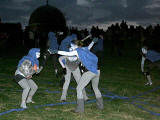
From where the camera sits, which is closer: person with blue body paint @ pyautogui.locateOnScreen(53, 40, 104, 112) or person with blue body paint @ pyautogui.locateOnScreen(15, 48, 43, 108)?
person with blue body paint @ pyautogui.locateOnScreen(53, 40, 104, 112)

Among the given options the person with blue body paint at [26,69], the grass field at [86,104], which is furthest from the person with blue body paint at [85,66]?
the person with blue body paint at [26,69]

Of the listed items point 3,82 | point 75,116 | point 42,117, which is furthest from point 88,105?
point 3,82

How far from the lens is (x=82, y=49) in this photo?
22.2ft

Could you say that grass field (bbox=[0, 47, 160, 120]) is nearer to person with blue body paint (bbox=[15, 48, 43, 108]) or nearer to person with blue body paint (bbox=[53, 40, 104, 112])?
person with blue body paint (bbox=[53, 40, 104, 112])

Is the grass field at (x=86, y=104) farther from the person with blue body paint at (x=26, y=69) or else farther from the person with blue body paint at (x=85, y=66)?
the person with blue body paint at (x=26, y=69)

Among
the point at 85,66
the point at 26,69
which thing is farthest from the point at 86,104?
the point at 26,69

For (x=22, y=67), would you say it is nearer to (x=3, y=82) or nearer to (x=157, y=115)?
(x=157, y=115)

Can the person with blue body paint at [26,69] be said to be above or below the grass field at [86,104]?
above

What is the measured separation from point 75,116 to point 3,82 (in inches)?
236

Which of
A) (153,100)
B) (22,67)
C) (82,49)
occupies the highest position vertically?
(82,49)

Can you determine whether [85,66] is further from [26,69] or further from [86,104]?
[86,104]

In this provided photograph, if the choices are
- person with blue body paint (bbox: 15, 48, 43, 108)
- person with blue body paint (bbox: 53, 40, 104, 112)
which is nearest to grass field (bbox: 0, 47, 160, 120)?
person with blue body paint (bbox: 53, 40, 104, 112)

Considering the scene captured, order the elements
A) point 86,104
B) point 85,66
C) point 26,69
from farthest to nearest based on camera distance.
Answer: point 86,104 < point 26,69 < point 85,66

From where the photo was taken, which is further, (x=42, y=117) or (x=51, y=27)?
(x=51, y=27)
